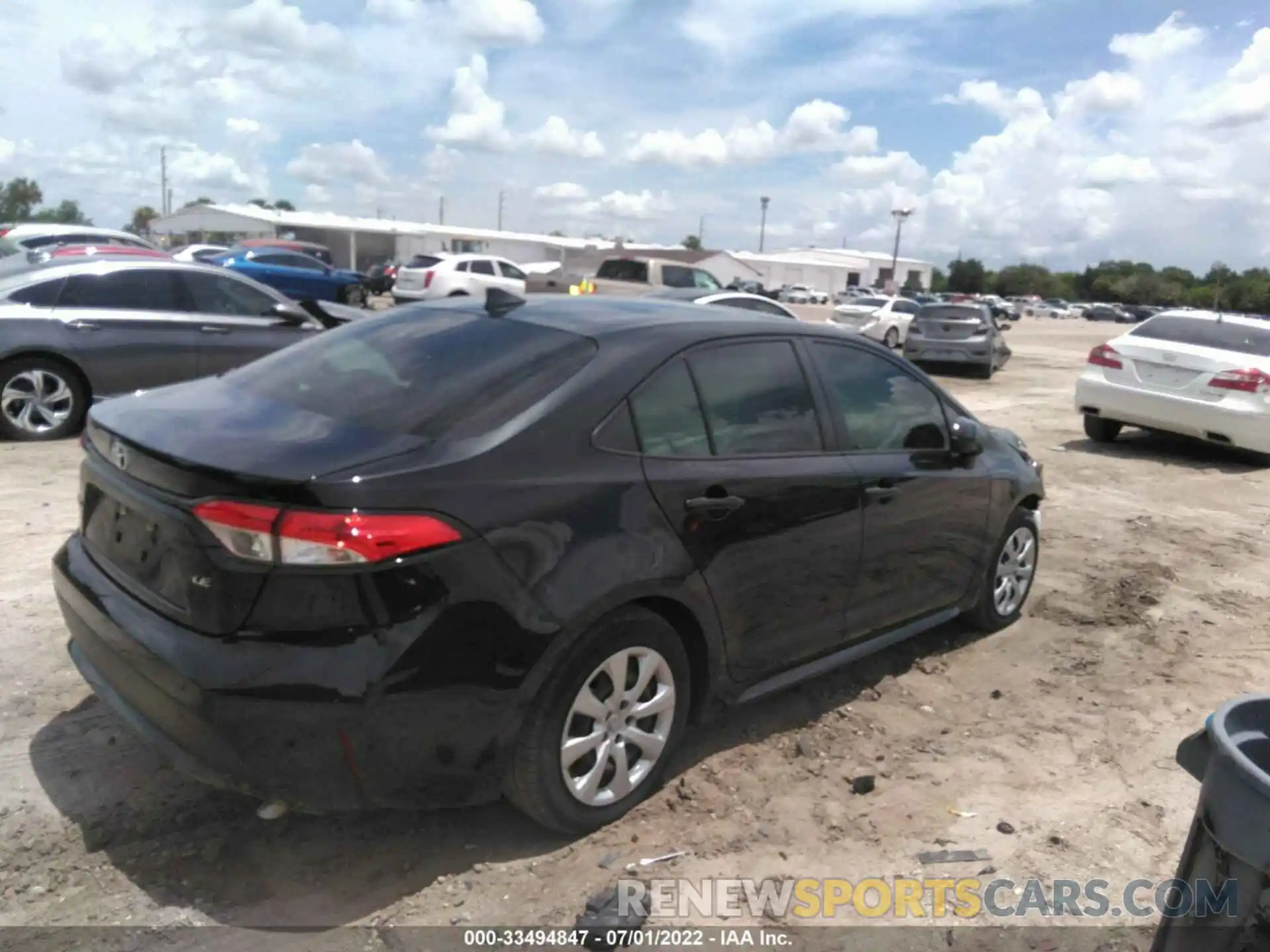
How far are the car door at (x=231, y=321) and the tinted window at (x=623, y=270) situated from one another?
12.7 m

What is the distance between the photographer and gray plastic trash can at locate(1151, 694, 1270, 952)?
6.50ft

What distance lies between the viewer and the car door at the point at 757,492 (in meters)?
3.40

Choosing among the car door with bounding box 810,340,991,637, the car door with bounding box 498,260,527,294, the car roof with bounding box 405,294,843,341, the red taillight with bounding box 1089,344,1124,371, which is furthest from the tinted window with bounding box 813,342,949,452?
the car door with bounding box 498,260,527,294

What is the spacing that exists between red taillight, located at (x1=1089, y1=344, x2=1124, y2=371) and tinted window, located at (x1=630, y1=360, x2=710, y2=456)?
852 cm

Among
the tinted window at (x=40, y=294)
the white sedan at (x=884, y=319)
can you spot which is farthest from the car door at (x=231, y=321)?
the white sedan at (x=884, y=319)

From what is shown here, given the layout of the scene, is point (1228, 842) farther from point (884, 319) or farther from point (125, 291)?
point (884, 319)

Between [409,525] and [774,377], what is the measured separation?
1.72 meters

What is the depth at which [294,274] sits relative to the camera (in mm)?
24594

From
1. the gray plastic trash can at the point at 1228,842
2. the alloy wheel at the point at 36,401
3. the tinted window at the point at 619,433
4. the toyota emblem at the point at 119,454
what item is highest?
the tinted window at the point at 619,433

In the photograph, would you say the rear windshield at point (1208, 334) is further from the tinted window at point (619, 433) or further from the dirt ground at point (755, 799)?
the tinted window at point (619, 433)

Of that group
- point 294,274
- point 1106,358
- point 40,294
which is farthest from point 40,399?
point 294,274

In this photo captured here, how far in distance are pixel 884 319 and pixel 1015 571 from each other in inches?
781

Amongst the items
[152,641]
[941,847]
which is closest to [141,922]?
[152,641]

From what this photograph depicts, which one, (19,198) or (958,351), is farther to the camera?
(19,198)
